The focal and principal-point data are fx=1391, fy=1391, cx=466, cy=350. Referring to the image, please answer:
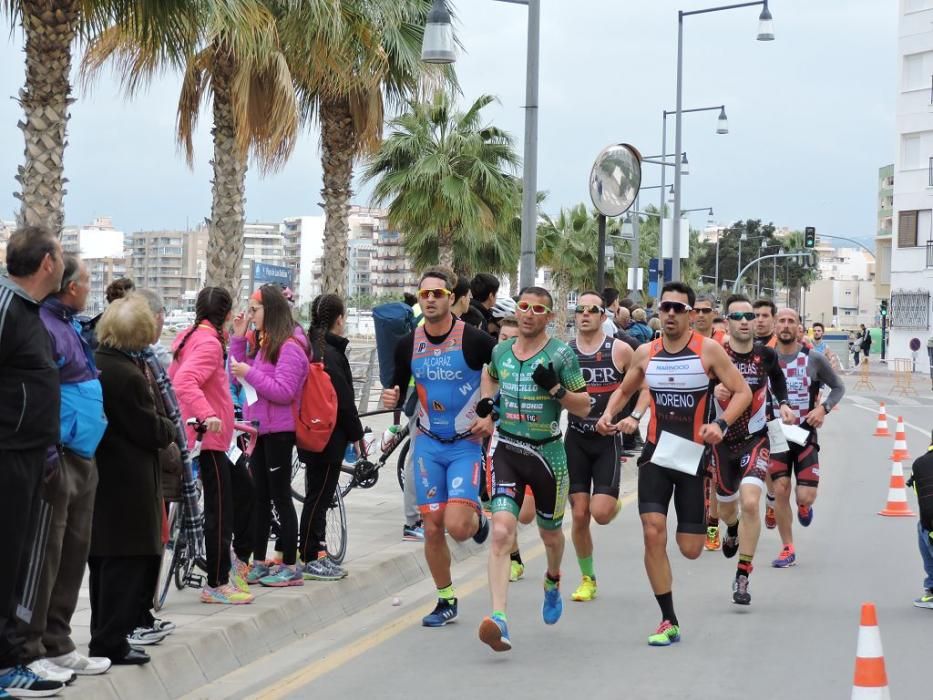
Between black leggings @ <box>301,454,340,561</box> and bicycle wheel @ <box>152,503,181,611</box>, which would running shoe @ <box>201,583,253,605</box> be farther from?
black leggings @ <box>301,454,340,561</box>

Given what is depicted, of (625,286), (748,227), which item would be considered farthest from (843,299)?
(625,286)

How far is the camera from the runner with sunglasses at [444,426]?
8.14 m

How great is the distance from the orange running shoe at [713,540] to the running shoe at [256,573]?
434 centimetres

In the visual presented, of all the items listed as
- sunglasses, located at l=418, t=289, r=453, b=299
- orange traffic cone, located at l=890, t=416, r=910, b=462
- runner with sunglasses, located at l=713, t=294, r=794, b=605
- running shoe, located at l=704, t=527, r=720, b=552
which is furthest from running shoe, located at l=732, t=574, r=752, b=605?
orange traffic cone, located at l=890, t=416, r=910, b=462

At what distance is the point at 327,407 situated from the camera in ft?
29.0

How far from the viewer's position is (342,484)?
520 inches

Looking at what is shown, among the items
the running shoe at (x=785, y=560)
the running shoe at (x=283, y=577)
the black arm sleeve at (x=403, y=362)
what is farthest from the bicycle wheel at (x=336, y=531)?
the running shoe at (x=785, y=560)

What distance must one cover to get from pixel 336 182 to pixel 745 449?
591 inches

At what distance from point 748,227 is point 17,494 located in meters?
144

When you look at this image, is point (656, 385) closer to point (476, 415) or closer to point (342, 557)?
point (476, 415)


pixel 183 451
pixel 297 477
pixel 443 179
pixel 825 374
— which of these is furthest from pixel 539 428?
pixel 443 179

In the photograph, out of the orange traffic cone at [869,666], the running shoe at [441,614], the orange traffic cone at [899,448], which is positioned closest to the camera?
the orange traffic cone at [869,666]

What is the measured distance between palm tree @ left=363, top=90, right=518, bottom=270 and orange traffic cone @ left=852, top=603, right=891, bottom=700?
26.7 m

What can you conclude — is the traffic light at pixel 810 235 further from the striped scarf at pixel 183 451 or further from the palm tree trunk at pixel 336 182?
the striped scarf at pixel 183 451
